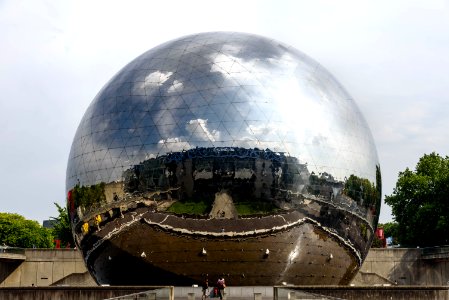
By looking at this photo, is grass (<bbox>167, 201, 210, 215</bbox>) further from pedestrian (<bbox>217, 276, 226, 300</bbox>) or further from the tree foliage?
the tree foliage

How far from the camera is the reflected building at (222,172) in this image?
65.1 feet

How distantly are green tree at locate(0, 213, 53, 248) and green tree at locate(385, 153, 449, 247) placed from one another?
1763 inches

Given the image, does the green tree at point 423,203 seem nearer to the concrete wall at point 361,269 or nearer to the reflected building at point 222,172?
the concrete wall at point 361,269

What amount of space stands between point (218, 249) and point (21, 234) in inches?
2610

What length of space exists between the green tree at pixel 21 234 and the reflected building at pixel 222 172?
62.2m

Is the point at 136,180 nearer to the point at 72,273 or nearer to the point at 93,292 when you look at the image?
the point at 93,292

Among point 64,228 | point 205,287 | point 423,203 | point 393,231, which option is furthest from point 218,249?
point 393,231

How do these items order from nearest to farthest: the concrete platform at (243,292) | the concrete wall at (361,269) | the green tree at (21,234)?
the concrete platform at (243,292), the concrete wall at (361,269), the green tree at (21,234)

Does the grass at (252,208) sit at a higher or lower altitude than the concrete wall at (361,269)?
higher

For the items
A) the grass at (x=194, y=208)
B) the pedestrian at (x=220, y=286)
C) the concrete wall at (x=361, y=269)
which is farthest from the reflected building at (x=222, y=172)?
the concrete wall at (x=361, y=269)

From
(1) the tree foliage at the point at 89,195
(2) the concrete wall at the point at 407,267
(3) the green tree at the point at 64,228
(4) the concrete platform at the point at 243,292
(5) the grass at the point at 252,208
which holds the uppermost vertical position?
(3) the green tree at the point at 64,228

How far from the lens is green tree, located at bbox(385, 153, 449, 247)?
48.2 meters

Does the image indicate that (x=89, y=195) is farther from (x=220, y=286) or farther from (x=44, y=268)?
(x=44, y=268)

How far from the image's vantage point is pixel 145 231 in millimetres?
20297
